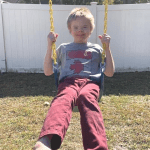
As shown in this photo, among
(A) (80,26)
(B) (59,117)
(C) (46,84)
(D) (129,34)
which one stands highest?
A: (A) (80,26)

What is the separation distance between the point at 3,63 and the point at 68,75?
4499 mm

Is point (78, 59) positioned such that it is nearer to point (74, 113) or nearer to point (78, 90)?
point (78, 90)

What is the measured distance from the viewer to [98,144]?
1.55 meters

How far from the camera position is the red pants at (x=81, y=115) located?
157cm

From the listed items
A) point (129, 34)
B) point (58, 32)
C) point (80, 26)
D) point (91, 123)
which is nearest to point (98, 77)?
point (80, 26)

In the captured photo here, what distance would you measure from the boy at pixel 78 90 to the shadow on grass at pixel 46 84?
6.71ft

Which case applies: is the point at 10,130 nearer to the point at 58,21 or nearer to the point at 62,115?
the point at 62,115

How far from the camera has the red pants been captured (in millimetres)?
1569

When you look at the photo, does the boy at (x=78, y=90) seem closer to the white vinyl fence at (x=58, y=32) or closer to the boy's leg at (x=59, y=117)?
the boy's leg at (x=59, y=117)

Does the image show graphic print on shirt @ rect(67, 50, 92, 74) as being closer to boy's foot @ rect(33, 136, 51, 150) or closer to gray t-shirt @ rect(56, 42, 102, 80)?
gray t-shirt @ rect(56, 42, 102, 80)

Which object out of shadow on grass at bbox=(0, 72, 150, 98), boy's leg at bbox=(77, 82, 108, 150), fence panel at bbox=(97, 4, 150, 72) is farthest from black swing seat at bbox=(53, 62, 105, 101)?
fence panel at bbox=(97, 4, 150, 72)

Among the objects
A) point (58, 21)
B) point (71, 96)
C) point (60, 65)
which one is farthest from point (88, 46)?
point (58, 21)

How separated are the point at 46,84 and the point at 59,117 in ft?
11.2

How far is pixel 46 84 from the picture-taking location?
502cm
